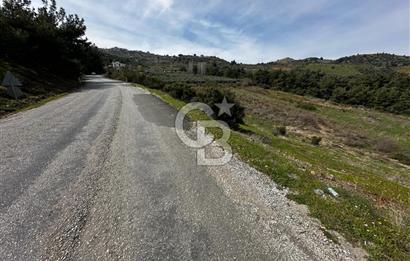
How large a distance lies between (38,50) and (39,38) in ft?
5.62

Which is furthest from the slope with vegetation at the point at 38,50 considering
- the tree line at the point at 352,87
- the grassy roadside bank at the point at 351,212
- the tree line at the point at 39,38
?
the tree line at the point at 352,87

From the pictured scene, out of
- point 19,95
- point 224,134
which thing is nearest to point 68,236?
point 224,134

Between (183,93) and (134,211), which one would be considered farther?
(183,93)

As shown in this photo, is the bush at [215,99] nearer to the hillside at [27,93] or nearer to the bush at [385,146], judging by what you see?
the hillside at [27,93]

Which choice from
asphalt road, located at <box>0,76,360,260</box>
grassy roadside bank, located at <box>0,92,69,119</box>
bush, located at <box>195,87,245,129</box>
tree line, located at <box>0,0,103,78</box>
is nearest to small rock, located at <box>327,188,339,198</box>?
asphalt road, located at <box>0,76,360,260</box>

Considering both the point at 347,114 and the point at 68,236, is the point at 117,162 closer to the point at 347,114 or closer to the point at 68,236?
the point at 68,236

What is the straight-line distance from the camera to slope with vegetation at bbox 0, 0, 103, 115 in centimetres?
2750

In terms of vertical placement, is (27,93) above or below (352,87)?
above

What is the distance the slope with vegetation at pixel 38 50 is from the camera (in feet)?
90.2

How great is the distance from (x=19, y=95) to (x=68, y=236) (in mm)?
20156

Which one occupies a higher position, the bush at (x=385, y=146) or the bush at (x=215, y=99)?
the bush at (x=215, y=99)

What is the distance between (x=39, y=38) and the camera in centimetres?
3709
